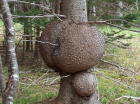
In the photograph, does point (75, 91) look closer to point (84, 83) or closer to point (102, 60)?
point (84, 83)

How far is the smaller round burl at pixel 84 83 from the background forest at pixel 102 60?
12.0 inches

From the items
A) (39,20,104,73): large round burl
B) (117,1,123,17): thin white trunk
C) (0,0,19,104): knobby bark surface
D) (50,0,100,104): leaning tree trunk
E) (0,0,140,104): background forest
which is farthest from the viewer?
(117,1,123,17): thin white trunk

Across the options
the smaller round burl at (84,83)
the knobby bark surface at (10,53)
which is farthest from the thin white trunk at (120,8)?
the knobby bark surface at (10,53)

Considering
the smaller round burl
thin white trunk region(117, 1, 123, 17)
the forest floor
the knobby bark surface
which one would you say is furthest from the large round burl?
thin white trunk region(117, 1, 123, 17)

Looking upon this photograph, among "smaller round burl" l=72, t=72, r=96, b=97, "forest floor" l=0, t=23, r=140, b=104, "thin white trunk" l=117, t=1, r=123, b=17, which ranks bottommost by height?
"forest floor" l=0, t=23, r=140, b=104

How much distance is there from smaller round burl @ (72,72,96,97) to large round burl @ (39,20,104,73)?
16 cm

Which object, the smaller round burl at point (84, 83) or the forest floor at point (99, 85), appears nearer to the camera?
the smaller round burl at point (84, 83)

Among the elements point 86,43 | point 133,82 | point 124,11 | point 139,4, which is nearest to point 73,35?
point 86,43

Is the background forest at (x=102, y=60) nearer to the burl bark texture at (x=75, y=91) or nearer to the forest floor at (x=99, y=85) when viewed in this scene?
the forest floor at (x=99, y=85)

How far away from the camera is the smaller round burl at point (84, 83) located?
260 inches

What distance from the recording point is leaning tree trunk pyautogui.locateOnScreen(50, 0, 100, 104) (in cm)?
654

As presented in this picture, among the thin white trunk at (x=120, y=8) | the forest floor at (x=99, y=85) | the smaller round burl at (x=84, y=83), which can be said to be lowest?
the forest floor at (x=99, y=85)

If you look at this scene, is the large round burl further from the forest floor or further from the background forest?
the forest floor

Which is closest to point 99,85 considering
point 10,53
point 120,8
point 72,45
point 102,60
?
point 102,60
